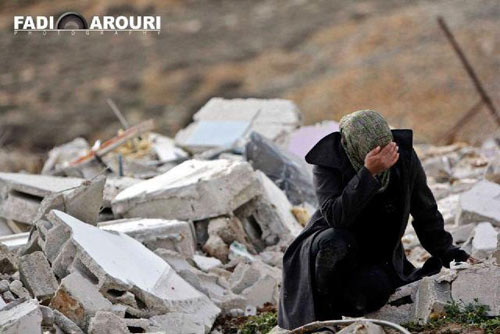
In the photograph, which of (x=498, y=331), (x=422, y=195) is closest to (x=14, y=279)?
(x=422, y=195)

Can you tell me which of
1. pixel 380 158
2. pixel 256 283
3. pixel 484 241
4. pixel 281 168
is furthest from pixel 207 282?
pixel 281 168

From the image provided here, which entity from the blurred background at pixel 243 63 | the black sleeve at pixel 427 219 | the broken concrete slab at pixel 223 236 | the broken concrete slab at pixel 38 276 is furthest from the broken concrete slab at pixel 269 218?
the blurred background at pixel 243 63

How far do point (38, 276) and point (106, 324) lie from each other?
0.80 metres

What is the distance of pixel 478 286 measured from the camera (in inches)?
200

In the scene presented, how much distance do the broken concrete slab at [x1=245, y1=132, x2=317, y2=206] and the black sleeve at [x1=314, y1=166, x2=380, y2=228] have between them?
4.56 meters

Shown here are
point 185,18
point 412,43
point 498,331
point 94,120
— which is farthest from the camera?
point 185,18

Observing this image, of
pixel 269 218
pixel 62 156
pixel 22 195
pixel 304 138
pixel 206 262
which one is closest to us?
pixel 206 262

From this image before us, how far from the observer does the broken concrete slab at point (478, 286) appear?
502 centimetres

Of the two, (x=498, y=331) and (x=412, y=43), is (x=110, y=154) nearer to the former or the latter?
(x=498, y=331)

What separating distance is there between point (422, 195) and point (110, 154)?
632cm

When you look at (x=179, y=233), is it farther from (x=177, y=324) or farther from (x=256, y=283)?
(x=177, y=324)

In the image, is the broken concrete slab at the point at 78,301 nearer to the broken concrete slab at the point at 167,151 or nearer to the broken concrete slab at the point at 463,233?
the broken concrete slab at the point at 463,233

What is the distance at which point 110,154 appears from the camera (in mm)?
11180

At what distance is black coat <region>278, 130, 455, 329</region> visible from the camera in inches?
198
